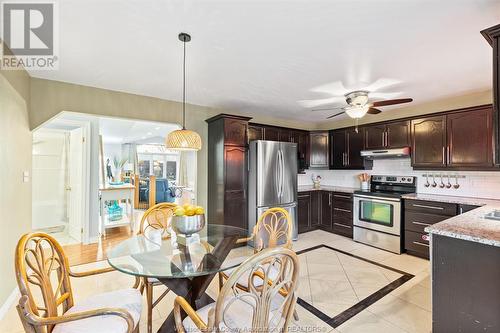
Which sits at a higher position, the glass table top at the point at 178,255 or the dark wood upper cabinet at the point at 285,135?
the dark wood upper cabinet at the point at 285,135

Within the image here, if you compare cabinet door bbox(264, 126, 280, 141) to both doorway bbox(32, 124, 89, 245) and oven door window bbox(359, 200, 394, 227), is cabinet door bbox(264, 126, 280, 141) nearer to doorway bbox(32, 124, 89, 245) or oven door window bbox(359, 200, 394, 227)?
oven door window bbox(359, 200, 394, 227)

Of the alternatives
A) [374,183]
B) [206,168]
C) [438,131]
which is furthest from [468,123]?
[206,168]

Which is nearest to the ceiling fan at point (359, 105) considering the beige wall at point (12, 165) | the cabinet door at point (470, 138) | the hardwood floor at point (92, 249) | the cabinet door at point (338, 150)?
the cabinet door at point (470, 138)

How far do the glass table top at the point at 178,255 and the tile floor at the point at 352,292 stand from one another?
0.68 metres

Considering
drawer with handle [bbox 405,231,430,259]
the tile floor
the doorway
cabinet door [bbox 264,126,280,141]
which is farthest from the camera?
cabinet door [bbox 264,126,280,141]

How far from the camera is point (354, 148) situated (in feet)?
15.7

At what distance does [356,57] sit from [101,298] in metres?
2.93

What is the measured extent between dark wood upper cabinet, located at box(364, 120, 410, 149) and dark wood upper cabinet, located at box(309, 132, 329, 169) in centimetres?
93

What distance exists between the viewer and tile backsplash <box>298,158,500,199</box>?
11.2 ft

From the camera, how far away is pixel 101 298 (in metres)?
1.61

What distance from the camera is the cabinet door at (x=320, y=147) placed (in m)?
5.33

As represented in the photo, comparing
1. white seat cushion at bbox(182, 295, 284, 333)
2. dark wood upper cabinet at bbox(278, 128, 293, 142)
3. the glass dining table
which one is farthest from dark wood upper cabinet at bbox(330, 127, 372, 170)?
white seat cushion at bbox(182, 295, 284, 333)

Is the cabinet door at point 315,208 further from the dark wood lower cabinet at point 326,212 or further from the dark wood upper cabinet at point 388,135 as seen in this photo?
the dark wood upper cabinet at point 388,135

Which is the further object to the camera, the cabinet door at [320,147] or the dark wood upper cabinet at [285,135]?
the cabinet door at [320,147]
